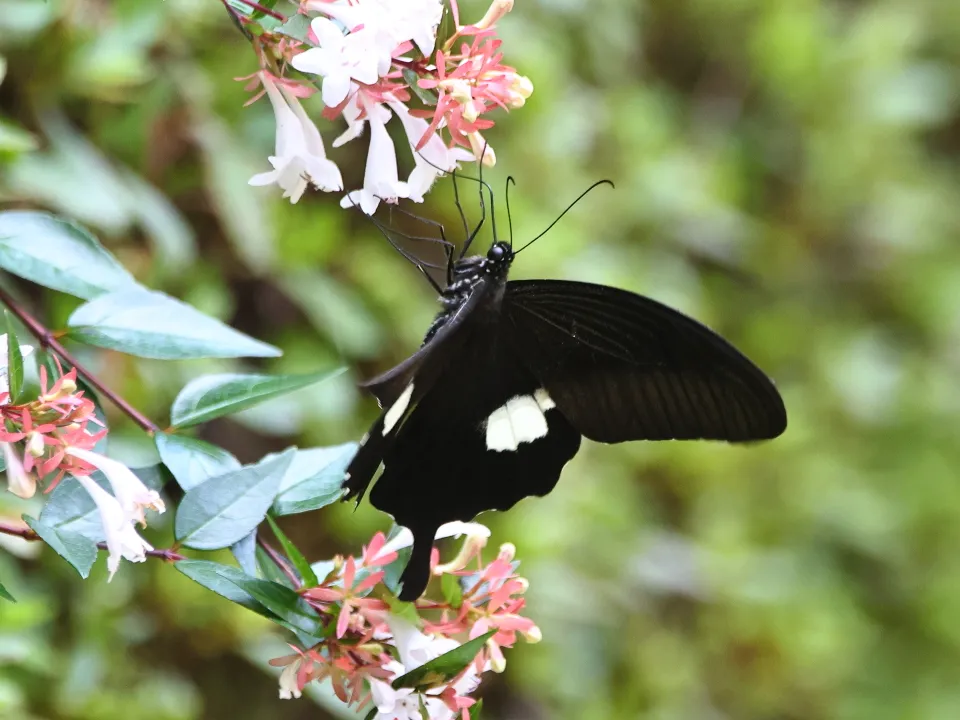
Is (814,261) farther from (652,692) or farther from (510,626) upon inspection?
(510,626)

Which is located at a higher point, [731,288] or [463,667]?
[731,288]

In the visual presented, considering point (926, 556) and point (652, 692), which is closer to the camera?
point (652, 692)

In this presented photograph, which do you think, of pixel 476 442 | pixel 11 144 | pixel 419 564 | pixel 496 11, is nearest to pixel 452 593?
pixel 419 564

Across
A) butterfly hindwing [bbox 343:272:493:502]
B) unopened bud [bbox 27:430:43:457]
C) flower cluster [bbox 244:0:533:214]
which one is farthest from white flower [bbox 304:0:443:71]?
unopened bud [bbox 27:430:43:457]

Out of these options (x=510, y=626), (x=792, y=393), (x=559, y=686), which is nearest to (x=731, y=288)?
(x=792, y=393)

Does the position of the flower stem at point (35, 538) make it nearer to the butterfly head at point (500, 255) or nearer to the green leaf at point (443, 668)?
the green leaf at point (443, 668)

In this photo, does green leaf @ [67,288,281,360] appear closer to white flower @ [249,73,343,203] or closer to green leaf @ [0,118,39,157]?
white flower @ [249,73,343,203]

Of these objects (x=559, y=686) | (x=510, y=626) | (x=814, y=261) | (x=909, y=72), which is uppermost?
(x=909, y=72)

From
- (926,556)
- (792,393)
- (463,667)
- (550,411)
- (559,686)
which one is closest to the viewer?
(463,667)
